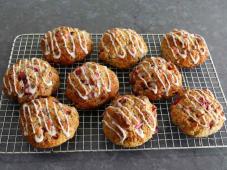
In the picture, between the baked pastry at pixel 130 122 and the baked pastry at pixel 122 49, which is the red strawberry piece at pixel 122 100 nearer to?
the baked pastry at pixel 130 122

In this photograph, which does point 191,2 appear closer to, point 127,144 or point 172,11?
point 172,11

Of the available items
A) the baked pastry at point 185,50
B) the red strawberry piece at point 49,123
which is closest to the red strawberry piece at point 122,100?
the red strawberry piece at point 49,123

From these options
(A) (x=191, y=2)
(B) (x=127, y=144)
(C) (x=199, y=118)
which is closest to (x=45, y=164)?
(B) (x=127, y=144)

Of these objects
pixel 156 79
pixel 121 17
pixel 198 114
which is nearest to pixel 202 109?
pixel 198 114

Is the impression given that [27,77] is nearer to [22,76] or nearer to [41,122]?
[22,76]

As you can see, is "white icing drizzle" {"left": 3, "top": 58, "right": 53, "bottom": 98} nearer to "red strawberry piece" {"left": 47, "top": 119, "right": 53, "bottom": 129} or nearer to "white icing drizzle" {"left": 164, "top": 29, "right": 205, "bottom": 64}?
"red strawberry piece" {"left": 47, "top": 119, "right": 53, "bottom": 129}

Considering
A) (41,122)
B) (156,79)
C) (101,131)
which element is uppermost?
(156,79)

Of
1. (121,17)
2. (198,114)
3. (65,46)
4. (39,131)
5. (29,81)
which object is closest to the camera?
(39,131)
